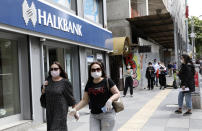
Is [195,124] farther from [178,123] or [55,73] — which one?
[55,73]

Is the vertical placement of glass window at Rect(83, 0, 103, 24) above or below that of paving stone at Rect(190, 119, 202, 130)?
above

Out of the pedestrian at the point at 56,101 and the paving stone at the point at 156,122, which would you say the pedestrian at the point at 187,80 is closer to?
the paving stone at the point at 156,122

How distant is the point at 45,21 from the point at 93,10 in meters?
5.65

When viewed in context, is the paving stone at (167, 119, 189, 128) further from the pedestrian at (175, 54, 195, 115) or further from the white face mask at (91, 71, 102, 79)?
the white face mask at (91, 71, 102, 79)

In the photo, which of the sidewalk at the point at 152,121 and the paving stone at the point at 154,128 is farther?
the sidewalk at the point at 152,121

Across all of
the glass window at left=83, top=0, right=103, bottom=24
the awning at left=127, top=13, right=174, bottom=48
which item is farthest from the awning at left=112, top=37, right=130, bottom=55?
the awning at left=127, top=13, right=174, bottom=48

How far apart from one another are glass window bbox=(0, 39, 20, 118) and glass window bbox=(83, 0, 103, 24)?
5125 millimetres

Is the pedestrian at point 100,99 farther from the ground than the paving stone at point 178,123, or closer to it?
farther from the ground

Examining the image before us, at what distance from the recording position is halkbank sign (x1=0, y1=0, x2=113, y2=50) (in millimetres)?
5531

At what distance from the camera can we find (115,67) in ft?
49.7

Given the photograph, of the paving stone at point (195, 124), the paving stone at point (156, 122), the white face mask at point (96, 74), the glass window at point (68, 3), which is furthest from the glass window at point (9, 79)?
the paving stone at point (195, 124)

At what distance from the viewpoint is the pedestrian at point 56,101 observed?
388cm

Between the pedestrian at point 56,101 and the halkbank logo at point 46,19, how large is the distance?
2638 mm

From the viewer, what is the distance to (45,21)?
6.91m
